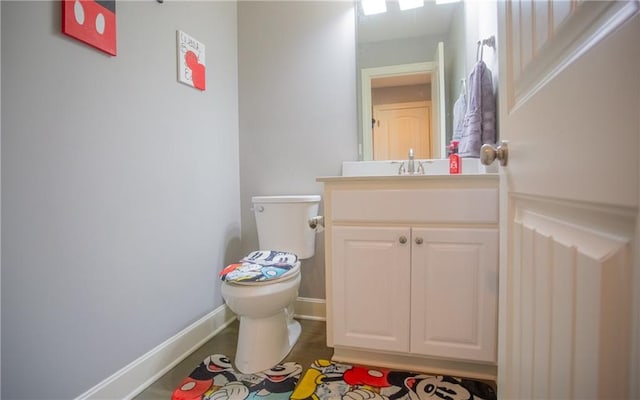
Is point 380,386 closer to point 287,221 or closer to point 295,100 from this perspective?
point 287,221

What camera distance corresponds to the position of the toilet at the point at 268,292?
1268 mm

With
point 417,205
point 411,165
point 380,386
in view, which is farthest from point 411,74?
point 380,386

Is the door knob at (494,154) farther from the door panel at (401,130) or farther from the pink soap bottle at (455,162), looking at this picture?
the door panel at (401,130)

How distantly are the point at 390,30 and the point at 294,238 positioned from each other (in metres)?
1.34

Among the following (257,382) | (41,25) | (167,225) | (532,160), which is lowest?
(257,382)

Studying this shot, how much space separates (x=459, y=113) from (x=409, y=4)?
0.73 metres

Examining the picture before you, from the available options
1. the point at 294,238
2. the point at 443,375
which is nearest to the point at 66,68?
the point at 294,238

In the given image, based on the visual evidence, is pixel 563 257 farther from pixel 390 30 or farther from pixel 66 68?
pixel 390 30

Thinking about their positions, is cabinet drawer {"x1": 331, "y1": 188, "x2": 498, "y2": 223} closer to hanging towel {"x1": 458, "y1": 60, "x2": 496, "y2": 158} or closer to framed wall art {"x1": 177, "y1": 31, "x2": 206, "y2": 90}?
hanging towel {"x1": 458, "y1": 60, "x2": 496, "y2": 158}

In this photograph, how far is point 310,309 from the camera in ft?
6.17

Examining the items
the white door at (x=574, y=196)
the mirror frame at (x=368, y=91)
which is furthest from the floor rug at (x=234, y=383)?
the mirror frame at (x=368, y=91)

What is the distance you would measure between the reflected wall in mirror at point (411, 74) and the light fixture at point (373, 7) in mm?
29

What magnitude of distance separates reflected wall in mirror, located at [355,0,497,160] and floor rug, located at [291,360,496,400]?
1102 millimetres

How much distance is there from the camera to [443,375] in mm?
1264
